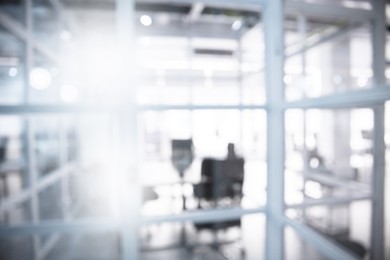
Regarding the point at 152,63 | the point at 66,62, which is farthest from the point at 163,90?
the point at 66,62

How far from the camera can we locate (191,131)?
509 centimetres

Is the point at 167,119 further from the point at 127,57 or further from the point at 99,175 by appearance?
the point at 127,57

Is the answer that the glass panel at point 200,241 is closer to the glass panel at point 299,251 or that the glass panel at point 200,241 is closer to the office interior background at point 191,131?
the office interior background at point 191,131

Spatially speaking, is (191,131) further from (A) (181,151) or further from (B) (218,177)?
(B) (218,177)

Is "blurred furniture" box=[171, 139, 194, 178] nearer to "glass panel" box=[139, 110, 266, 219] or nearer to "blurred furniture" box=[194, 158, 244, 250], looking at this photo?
"glass panel" box=[139, 110, 266, 219]

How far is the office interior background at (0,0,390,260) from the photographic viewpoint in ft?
3.49

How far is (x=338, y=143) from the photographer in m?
6.44

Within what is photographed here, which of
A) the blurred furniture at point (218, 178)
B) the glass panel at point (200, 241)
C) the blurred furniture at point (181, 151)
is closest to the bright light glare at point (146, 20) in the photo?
the blurred furniture at point (181, 151)

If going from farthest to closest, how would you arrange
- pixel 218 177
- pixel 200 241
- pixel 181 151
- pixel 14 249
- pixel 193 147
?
pixel 193 147
pixel 181 151
pixel 200 241
pixel 14 249
pixel 218 177

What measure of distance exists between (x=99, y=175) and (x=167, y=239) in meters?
1.27

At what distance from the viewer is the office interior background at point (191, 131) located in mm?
1064

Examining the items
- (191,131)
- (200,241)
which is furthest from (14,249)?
(191,131)

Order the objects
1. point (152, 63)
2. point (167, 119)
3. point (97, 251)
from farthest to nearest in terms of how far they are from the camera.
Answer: point (167, 119)
point (152, 63)
point (97, 251)

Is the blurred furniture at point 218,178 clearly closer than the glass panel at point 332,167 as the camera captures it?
Yes
